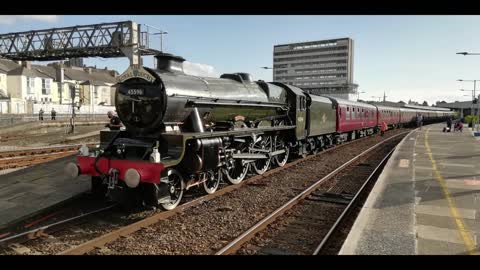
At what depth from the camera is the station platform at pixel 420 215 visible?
18.7 feet

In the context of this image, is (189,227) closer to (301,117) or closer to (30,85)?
(301,117)

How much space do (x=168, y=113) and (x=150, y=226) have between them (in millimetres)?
2550

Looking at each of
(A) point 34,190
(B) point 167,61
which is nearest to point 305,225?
(B) point 167,61

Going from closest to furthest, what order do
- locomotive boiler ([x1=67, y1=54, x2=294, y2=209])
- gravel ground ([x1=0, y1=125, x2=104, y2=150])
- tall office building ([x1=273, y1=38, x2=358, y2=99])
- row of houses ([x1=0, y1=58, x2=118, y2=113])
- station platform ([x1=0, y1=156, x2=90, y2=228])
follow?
1. locomotive boiler ([x1=67, y1=54, x2=294, y2=209])
2. station platform ([x1=0, y1=156, x2=90, y2=228])
3. gravel ground ([x1=0, y1=125, x2=104, y2=150])
4. row of houses ([x1=0, y1=58, x2=118, y2=113])
5. tall office building ([x1=273, y1=38, x2=358, y2=99])

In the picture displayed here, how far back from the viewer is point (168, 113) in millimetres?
8352

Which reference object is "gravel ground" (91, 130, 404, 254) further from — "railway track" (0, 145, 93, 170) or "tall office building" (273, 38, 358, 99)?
"tall office building" (273, 38, 358, 99)

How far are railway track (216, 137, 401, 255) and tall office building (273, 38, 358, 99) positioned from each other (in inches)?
2559

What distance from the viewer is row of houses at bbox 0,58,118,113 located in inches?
2113

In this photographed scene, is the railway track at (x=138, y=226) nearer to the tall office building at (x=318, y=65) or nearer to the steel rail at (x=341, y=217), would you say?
the steel rail at (x=341, y=217)

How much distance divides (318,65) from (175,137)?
242 feet

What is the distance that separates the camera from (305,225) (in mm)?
7367

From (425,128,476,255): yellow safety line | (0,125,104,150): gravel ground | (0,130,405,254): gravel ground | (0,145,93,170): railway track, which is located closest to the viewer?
(425,128,476,255): yellow safety line

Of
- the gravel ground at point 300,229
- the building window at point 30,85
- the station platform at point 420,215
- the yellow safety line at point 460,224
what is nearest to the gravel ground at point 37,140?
the gravel ground at point 300,229

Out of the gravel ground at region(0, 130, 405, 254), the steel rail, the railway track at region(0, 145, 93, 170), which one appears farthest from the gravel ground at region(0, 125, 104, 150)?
the steel rail
